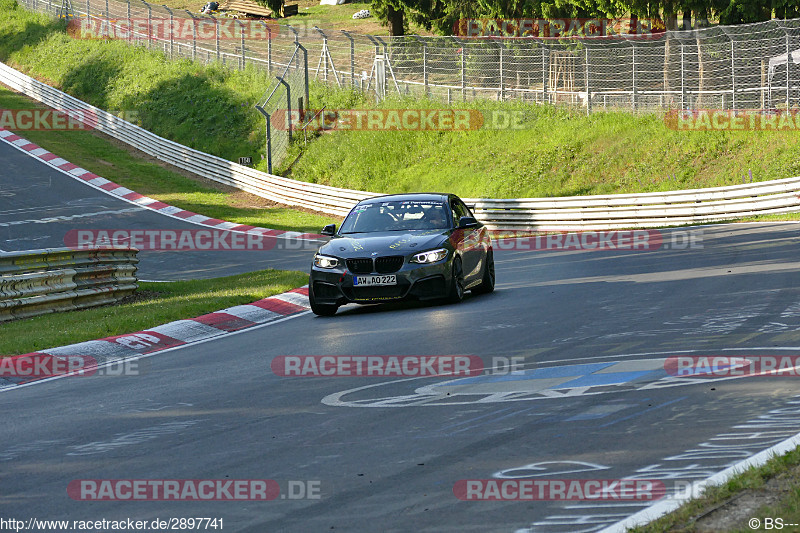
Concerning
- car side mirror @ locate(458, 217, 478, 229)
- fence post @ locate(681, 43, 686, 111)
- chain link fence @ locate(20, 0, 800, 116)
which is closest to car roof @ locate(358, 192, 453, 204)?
car side mirror @ locate(458, 217, 478, 229)

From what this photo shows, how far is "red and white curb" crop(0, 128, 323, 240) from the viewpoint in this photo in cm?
3052

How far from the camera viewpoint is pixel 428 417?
6.99 meters

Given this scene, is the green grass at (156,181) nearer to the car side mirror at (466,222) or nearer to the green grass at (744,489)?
the car side mirror at (466,222)

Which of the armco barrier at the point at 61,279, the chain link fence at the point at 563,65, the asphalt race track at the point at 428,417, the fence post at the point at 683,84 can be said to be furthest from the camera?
the fence post at the point at 683,84

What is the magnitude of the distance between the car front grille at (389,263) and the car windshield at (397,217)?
1.14 meters

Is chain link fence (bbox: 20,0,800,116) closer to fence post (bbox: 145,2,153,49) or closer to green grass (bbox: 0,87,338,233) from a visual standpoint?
fence post (bbox: 145,2,153,49)

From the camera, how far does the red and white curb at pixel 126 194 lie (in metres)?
30.5

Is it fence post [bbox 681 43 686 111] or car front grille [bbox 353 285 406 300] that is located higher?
fence post [bbox 681 43 686 111]

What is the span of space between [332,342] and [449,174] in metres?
24.7

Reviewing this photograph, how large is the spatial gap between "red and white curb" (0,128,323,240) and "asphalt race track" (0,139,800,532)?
57.5 ft

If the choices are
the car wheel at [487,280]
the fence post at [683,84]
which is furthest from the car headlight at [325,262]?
the fence post at [683,84]

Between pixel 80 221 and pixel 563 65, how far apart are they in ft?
51.8

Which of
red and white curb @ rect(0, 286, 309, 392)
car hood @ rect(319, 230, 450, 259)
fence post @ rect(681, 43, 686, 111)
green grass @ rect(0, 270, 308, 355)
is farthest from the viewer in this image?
fence post @ rect(681, 43, 686, 111)

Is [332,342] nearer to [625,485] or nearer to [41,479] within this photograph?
[41,479]
